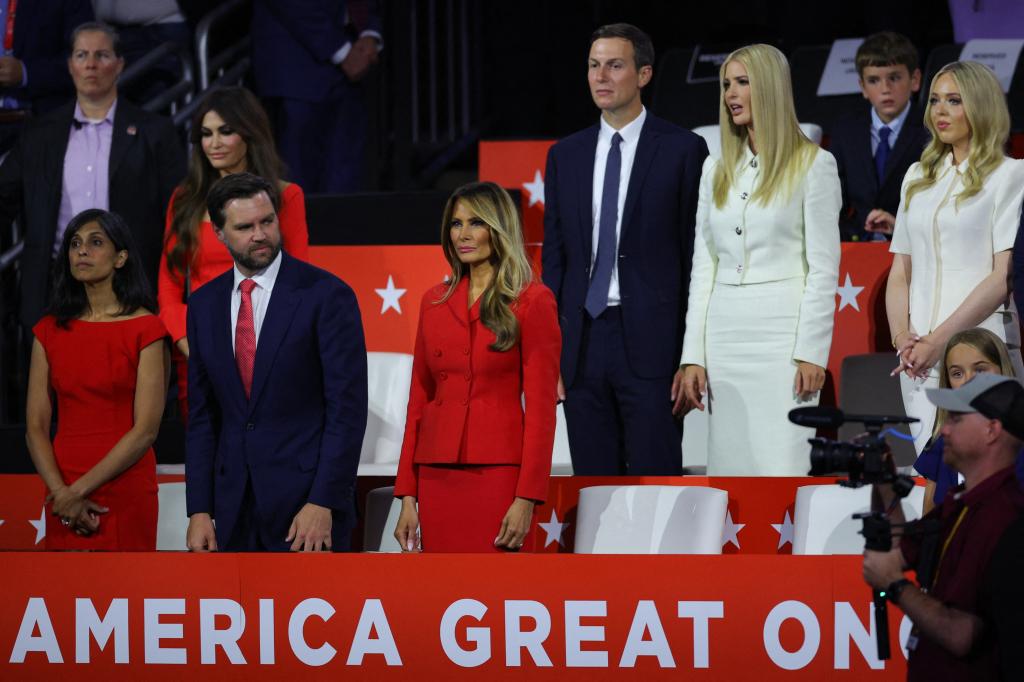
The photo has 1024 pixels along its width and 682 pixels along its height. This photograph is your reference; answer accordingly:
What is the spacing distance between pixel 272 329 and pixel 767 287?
5.06ft

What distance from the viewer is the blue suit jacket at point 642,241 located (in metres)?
5.03

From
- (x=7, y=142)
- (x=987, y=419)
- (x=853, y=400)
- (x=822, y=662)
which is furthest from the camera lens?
(x=7, y=142)

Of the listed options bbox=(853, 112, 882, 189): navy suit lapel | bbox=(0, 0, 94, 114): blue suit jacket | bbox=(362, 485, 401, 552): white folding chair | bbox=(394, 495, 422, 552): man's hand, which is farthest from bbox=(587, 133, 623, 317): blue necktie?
bbox=(0, 0, 94, 114): blue suit jacket

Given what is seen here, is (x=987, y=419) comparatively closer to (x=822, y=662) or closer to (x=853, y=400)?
(x=822, y=662)

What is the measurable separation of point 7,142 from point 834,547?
13.7 feet

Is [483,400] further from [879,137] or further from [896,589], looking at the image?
[879,137]

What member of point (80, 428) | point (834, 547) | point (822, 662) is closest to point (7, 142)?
point (80, 428)

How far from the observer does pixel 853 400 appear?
19.9 ft

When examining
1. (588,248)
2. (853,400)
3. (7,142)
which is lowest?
(853,400)

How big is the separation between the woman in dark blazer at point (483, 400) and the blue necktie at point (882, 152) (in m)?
2.65

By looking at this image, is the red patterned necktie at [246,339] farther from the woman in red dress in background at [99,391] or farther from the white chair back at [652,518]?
the white chair back at [652,518]

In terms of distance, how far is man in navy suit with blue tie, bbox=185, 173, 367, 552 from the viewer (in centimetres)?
429

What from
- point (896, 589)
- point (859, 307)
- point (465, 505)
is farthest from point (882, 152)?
point (896, 589)

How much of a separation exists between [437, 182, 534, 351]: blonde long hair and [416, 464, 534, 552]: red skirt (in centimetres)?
34
